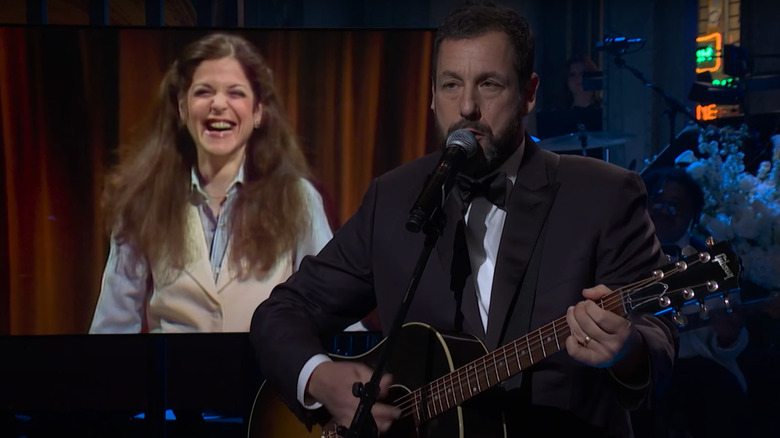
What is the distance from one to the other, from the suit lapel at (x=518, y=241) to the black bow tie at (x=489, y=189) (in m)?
0.03

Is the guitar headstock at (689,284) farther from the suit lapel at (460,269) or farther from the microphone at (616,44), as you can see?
the microphone at (616,44)

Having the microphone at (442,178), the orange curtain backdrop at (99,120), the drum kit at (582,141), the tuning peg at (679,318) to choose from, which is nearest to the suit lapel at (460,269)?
the microphone at (442,178)

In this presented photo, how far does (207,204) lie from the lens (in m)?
3.75

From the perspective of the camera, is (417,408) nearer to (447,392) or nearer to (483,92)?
(447,392)

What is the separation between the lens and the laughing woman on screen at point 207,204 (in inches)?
146

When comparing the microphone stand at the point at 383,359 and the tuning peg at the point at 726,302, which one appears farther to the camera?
the microphone stand at the point at 383,359

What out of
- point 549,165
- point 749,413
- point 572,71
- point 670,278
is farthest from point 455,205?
point 749,413

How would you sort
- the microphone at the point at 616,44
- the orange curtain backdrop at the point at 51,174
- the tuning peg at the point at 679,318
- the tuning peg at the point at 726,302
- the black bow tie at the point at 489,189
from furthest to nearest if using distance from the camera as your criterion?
1. the microphone at the point at 616,44
2. the orange curtain backdrop at the point at 51,174
3. the black bow tie at the point at 489,189
4. the tuning peg at the point at 679,318
5. the tuning peg at the point at 726,302

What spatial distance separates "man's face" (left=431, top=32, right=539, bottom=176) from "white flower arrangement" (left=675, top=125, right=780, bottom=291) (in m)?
2.57

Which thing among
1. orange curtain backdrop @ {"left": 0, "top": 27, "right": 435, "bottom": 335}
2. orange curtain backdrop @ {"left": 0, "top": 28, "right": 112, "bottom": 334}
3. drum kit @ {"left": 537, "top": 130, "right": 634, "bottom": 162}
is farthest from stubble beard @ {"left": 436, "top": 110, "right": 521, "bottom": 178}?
orange curtain backdrop @ {"left": 0, "top": 28, "right": 112, "bottom": 334}

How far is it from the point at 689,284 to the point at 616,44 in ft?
9.70

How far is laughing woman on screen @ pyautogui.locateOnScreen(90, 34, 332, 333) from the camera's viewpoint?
3.71 m

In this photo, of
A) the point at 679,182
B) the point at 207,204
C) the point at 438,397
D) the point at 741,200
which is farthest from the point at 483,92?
the point at 741,200

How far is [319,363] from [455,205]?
522mm
